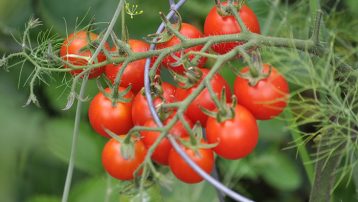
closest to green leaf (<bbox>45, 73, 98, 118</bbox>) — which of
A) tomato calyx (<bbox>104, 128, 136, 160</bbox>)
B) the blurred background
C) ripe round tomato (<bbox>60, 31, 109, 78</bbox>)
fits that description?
the blurred background

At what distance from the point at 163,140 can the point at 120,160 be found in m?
0.05

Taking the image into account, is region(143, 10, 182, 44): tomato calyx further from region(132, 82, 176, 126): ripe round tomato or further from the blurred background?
Result: the blurred background

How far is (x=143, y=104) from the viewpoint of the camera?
21.3 inches

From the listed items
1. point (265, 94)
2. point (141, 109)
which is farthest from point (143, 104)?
point (265, 94)

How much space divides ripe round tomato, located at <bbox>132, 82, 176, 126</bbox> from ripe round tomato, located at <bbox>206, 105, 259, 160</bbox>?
6cm

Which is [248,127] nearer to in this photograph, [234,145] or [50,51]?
[234,145]

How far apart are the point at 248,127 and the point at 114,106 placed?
13 cm

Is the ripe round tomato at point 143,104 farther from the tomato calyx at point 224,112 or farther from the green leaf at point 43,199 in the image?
the green leaf at point 43,199

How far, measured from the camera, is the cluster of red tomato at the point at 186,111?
1.63 feet

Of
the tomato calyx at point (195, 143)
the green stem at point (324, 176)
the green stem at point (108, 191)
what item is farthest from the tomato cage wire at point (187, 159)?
the green stem at point (108, 191)

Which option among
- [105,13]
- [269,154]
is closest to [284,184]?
[269,154]

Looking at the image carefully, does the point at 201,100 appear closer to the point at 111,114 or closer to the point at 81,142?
the point at 111,114

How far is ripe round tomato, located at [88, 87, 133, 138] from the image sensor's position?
0.57m

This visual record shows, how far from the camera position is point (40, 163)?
101cm
